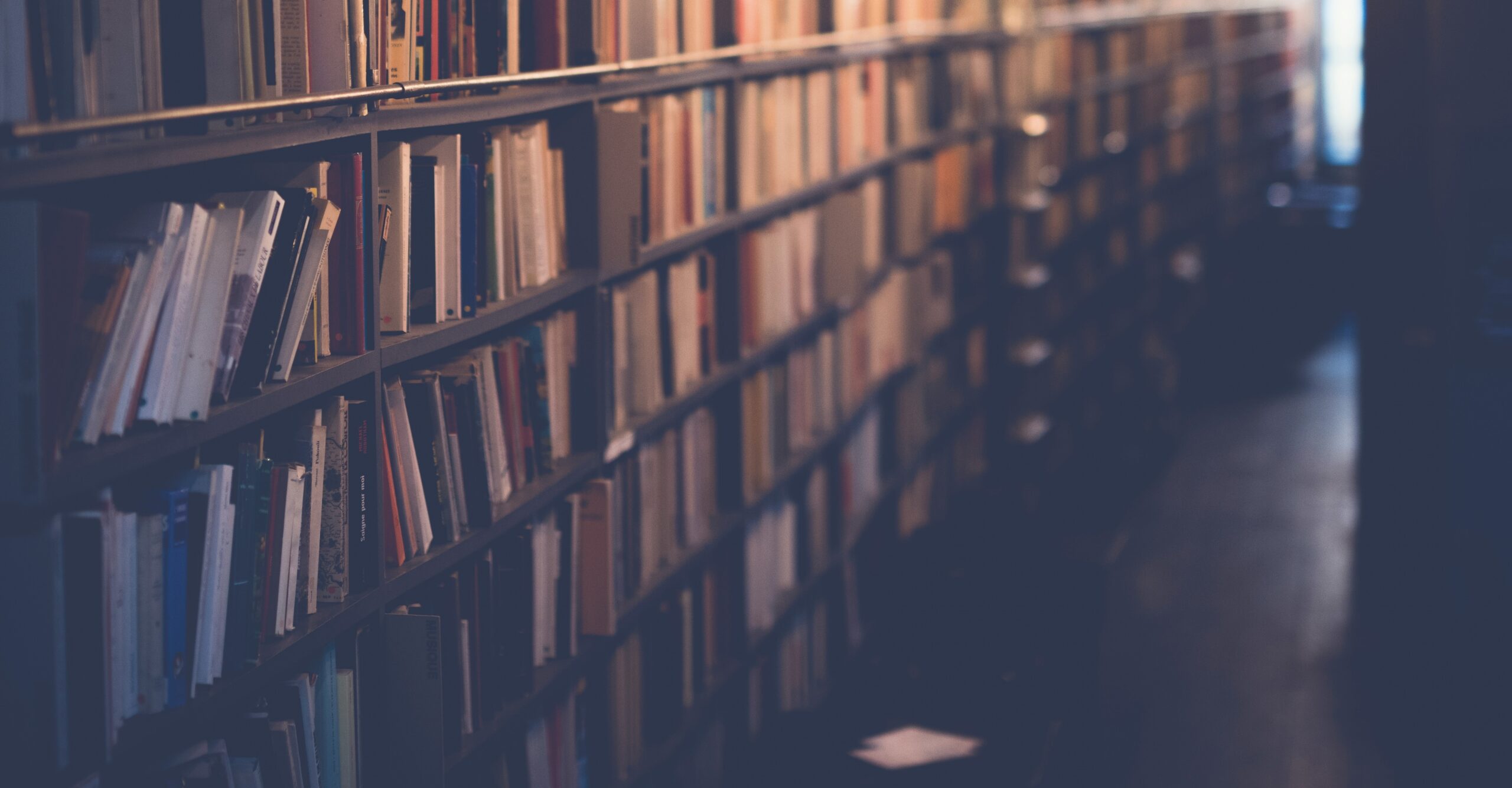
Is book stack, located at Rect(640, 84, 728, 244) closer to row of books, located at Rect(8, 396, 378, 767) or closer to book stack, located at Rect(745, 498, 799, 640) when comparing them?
book stack, located at Rect(745, 498, 799, 640)

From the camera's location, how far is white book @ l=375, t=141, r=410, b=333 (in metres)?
2.18

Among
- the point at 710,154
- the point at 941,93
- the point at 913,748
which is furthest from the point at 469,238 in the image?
the point at 941,93

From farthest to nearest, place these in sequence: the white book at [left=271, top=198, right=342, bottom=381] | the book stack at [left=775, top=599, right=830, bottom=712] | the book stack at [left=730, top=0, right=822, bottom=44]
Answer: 1. the book stack at [left=775, top=599, right=830, bottom=712]
2. the book stack at [left=730, top=0, right=822, bottom=44]
3. the white book at [left=271, top=198, right=342, bottom=381]

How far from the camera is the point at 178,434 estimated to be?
5.43 ft

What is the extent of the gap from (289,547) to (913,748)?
5.72ft

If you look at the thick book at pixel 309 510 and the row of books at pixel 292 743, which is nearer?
the row of books at pixel 292 743

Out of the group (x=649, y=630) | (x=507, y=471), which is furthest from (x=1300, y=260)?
(x=507, y=471)

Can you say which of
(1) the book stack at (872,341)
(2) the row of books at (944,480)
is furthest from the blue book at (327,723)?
(2) the row of books at (944,480)

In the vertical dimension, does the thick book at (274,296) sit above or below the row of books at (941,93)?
below

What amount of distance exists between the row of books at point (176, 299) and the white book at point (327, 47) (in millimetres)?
97

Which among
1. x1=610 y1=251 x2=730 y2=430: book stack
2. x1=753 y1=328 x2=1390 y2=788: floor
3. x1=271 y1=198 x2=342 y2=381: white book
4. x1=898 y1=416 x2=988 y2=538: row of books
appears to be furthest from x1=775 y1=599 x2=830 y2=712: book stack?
x1=271 y1=198 x2=342 y2=381: white book

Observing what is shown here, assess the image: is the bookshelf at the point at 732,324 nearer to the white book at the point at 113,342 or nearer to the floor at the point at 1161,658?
the white book at the point at 113,342

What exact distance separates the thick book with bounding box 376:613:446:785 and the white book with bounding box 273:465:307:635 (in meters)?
0.23

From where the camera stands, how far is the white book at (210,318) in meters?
1.67
